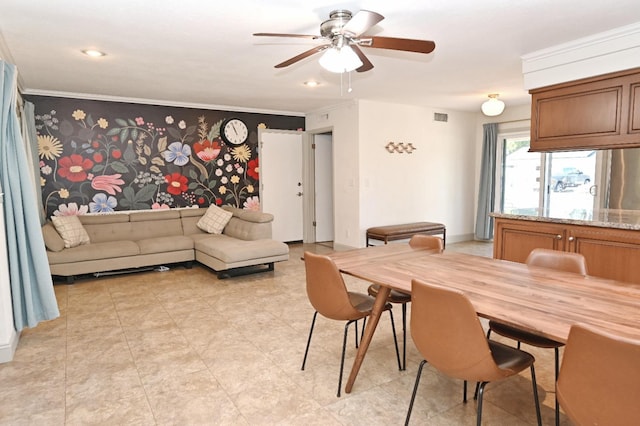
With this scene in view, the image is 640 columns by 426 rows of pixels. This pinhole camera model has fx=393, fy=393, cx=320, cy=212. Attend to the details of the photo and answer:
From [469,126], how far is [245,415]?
6649mm

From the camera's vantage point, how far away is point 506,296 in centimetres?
172

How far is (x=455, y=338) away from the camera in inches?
62.9

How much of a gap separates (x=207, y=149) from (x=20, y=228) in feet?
12.0

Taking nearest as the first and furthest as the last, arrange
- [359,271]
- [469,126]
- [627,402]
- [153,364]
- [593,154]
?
[627,402]
[359,271]
[153,364]
[593,154]
[469,126]

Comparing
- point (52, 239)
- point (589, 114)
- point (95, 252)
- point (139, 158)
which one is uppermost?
point (589, 114)

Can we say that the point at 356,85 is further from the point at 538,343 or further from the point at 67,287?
the point at 67,287

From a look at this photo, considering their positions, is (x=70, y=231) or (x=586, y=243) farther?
(x=70, y=231)

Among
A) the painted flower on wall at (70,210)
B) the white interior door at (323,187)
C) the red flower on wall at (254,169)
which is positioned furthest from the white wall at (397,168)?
the painted flower on wall at (70,210)

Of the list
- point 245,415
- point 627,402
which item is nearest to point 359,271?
point 245,415

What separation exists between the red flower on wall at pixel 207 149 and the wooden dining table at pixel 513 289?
4.35m

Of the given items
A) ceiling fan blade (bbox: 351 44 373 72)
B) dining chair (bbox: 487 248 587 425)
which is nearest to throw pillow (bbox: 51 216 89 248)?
ceiling fan blade (bbox: 351 44 373 72)

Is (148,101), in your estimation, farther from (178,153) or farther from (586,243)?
(586,243)

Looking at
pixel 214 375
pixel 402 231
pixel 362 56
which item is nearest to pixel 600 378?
pixel 214 375

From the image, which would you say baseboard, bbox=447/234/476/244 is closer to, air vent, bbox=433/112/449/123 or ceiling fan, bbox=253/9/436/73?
air vent, bbox=433/112/449/123
